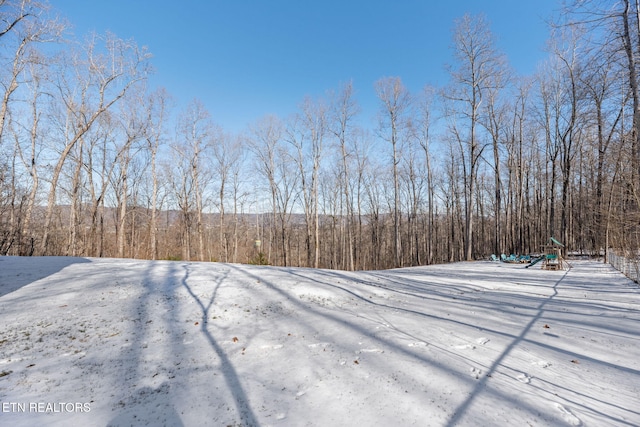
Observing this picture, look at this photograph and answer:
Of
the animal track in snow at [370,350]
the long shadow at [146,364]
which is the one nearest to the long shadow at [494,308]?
the animal track in snow at [370,350]

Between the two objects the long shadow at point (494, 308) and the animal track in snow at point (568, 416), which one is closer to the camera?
the animal track in snow at point (568, 416)

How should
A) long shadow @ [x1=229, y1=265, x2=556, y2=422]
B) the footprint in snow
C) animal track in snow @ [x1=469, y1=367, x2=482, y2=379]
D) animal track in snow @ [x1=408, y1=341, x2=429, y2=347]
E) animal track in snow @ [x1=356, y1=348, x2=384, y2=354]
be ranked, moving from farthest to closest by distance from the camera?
animal track in snow @ [x1=408, y1=341, x2=429, y2=347]
animal track in snow @ [x1=356, y1=348, x2=384, y2=354]
the footprint in snow
animal track in snow @ [x1=469, y1=367, x2=482, y2=379]
long shadow @ [x1=229, y1=265, x2=556, y2=422]

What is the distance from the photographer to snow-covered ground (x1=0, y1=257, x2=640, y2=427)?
229 centimetres

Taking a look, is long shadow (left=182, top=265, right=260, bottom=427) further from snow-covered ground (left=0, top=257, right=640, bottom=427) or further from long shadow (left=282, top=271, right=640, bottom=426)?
long shadow (left=282, top=271, right=640, bottom=426)

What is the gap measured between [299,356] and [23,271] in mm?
7087

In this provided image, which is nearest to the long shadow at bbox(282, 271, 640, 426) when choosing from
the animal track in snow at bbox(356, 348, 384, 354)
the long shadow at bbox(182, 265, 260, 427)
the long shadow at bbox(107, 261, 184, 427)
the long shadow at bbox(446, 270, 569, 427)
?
the long shadow at bbox(446, 270, 569, 427)

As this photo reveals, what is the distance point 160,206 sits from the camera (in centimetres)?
2594

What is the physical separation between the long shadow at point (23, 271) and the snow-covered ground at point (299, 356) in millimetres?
44

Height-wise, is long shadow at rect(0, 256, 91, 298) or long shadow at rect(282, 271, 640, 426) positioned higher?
long shadow at rect(0, 256, 91, 298)

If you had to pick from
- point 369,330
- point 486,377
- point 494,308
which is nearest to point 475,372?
point 486,377

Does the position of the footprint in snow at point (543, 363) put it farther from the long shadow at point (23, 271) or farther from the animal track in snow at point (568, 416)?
the long shadow at point (23, 271)

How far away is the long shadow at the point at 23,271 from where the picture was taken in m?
5.37

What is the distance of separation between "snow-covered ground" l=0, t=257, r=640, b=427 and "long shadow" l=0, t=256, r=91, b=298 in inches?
1.7

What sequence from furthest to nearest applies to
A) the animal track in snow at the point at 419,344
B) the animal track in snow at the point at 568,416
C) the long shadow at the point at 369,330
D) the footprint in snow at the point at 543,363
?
the animal track in snow at the point at 419,344 < the footprint in snow at the point at 543,363 < the long shadow at the point at 369,330 < the animal track in snow at the point at 568,416
